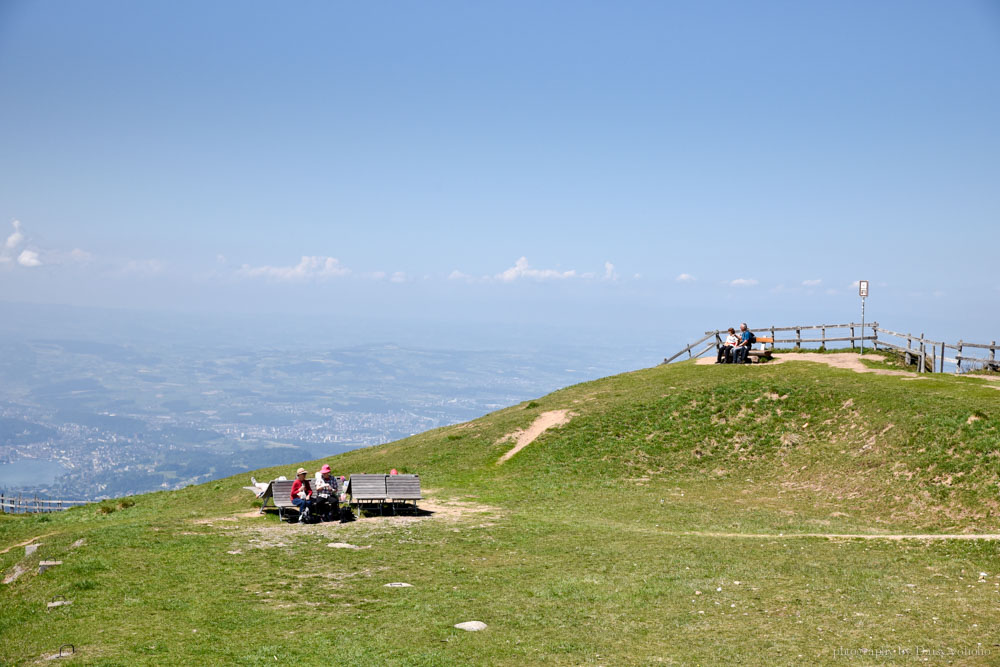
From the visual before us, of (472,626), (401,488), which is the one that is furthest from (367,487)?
(472,626)

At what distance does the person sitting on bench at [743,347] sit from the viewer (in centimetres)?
4878

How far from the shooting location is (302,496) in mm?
25938

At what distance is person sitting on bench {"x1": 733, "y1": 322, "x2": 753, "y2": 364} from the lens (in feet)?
160

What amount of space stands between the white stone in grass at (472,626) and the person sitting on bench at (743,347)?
38850 mm

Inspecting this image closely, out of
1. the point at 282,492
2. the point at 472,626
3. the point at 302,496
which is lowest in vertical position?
the point at 282,492

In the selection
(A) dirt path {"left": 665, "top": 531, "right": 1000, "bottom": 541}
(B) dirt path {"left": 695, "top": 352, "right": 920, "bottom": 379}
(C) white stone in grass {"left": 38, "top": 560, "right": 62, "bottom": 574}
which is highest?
(B) dirt path {"left": 695, "top": 352, "right": 920, "bottom": 379}

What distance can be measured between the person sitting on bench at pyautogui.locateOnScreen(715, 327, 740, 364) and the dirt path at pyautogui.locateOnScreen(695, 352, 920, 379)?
1.30 m

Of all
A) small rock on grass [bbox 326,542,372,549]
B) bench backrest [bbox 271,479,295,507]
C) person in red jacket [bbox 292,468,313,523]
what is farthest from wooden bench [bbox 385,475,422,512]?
small rock on grass [bbox 326,542,372,549]

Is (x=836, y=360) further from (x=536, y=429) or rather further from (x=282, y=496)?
(x=282, y=496)

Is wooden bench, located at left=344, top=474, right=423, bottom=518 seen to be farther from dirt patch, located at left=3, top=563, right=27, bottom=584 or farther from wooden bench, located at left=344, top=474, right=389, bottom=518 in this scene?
dirt patch, located at left=3, top=563, right=27, bottom=584

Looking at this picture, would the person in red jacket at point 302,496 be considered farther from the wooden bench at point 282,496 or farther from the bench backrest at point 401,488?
the bench backrest at point 401,488

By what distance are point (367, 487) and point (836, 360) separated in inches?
1417

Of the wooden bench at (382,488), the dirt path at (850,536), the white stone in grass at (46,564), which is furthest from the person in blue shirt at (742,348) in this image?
the white stone in grass at (46,564)

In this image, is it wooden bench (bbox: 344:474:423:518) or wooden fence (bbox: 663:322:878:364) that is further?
wooden fence (bbox: 663:322:878:364)
